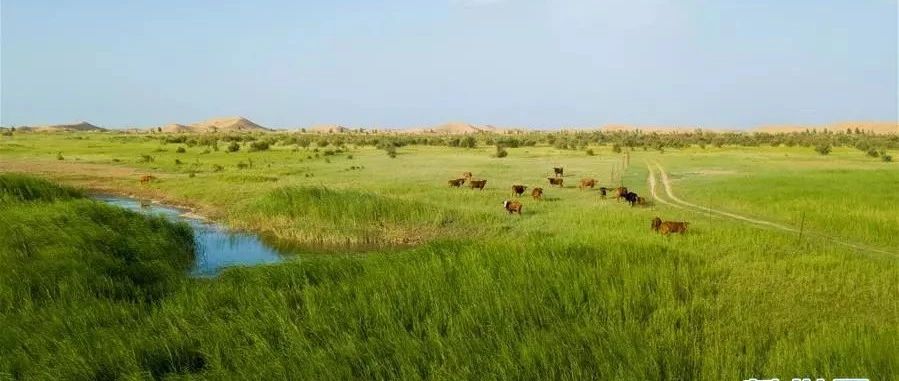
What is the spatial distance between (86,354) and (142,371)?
1.08 meters

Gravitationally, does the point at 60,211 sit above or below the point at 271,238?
above

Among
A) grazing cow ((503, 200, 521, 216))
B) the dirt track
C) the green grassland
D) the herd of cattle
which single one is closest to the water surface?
the green grassland

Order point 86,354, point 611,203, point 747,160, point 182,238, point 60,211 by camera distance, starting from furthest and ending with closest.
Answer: point 747,160, point 611,203, point 182,238, point 60,211, point 86,354

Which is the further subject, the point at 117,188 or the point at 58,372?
the point at 117,188

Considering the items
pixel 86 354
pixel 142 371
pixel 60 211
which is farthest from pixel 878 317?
pixel 60 211

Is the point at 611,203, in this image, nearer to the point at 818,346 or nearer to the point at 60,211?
the point at 818,346

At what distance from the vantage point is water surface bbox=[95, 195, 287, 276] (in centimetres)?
1788

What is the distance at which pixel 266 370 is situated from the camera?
802 centimetres

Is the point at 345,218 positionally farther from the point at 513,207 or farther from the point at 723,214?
the point at 723,214

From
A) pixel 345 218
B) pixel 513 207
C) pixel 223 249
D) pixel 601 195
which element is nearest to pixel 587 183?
pixel 601 195

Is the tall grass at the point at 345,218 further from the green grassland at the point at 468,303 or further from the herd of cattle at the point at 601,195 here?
the herd of cattle at the point at 601,195

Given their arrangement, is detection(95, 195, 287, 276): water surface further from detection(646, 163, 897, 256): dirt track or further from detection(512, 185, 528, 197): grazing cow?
detection(646, 163, 897, 256): dirt track

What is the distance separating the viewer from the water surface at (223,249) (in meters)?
17.9

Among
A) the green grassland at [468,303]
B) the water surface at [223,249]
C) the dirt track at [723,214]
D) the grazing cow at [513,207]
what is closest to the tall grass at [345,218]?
the green grassland at [468,303]
